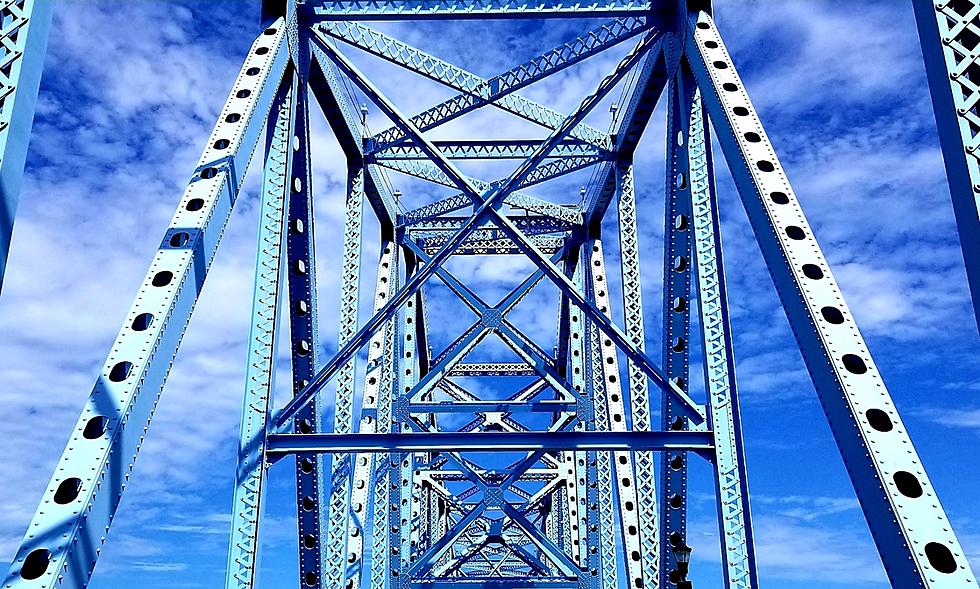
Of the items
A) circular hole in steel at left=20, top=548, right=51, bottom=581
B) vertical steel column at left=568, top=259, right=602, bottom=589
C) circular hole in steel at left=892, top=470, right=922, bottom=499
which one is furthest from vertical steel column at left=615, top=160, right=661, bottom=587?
circular hole in steel at left=20, top=548, right=51, bottom=581

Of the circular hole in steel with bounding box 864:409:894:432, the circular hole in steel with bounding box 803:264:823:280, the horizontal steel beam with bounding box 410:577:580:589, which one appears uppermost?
the horizontal steel beam with bounding box 410:577:580:589

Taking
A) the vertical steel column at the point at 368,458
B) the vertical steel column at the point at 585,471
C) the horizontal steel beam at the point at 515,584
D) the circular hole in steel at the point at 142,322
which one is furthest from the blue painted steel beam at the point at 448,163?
the horizontal steel beam at the point at 515,584

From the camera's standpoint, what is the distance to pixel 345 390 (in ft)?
45.0

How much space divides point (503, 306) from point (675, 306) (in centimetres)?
524

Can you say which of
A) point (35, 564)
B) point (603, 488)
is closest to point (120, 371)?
point (35, 564)

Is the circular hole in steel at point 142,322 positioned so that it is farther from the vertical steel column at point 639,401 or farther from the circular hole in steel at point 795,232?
the vertical steel column at point 639,401

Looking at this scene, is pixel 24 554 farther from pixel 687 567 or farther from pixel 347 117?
pixel 347 117

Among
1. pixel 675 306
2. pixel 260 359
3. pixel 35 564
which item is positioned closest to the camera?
pixel 35 564

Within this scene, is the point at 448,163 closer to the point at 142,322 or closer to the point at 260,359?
the point at 260,359

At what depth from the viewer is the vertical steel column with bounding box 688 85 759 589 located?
8969mm

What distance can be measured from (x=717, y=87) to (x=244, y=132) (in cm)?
518

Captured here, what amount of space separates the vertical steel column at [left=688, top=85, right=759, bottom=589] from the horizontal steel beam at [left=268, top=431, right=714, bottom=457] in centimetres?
34

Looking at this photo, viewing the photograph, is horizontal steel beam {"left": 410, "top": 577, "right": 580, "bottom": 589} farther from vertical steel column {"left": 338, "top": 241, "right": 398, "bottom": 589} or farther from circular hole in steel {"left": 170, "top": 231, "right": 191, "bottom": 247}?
circular hole in steel {"left": 170, "top": 231, "right": 191, "bottom": 247}

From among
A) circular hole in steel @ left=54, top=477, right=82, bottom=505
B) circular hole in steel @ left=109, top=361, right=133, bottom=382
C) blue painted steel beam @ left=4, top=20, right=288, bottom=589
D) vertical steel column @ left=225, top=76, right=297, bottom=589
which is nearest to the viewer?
blue painted steel beam @ left=4, top=20, right=288, bottom=589
